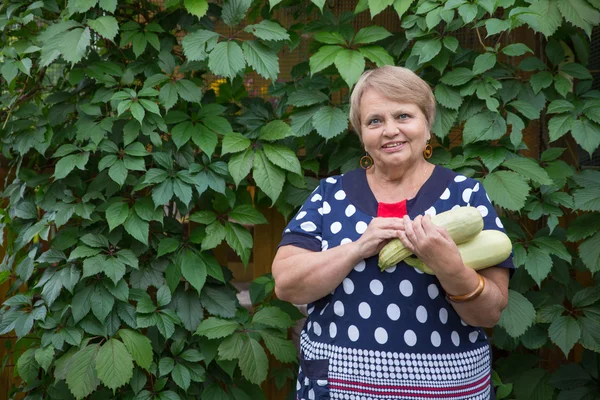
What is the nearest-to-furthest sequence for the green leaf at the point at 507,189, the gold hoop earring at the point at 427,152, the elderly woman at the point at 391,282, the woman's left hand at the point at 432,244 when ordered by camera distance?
the woman's left hand at the point at 432,244 → the elderly woman at the point at 391,282 → the gold hoop earring at the point at 427,152 → the green leaf at the point at 507,189

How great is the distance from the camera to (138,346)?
95.3 inches

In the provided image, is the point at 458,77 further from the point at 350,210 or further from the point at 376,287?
the point at 376,287

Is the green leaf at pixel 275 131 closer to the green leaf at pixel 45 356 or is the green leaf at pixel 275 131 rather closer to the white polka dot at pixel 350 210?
the white polka dot at pixel 350 210

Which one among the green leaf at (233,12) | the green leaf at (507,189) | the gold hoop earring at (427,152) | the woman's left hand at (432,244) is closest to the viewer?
the woman's left hand at (432,244)

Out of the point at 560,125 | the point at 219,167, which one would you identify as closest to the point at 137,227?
the point at 219,167

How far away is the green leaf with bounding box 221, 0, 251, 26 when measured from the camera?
2.44m

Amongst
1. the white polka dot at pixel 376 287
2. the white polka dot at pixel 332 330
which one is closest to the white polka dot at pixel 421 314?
the white polka dot at pixel 376 287

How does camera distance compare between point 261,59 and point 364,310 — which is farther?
point 261,59

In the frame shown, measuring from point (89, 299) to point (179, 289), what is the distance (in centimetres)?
34

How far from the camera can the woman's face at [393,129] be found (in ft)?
5.74

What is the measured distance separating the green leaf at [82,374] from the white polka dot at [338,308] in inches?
44.3

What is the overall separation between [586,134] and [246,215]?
1263 mm

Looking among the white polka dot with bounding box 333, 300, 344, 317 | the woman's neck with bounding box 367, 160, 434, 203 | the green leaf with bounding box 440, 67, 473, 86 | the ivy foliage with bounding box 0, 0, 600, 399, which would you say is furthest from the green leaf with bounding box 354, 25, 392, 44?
the white polka dot with bounding box 333, 300, 344, 317

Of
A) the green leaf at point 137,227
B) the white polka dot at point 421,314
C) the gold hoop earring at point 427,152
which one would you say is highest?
the gold hoop earring at point 427,152
